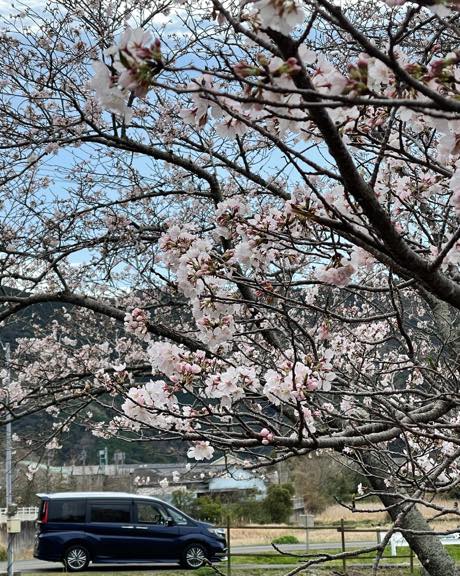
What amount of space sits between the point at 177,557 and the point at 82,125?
34.4ft

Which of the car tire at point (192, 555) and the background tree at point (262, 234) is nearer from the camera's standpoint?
the background tree at point (262, 234)

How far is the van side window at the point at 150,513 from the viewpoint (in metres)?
14.1

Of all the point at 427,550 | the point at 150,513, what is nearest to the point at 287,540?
the point at 150,513

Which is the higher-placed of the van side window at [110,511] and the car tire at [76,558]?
the van side window at [110,511]

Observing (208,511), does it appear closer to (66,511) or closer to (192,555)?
(192,555)

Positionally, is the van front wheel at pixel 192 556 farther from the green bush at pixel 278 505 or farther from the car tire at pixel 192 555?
the green bush at pixel 278 505

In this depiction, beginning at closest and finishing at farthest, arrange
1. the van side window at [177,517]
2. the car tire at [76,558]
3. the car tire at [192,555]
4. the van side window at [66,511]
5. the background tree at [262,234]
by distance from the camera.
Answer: the background tree at [262,234]
the car tire at [76,558]
the van side window at [66,511]
the car tire at [192,555]
the van side window at [177,517]

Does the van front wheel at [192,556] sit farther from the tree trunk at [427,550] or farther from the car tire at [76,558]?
the tree trunk at [427,550]

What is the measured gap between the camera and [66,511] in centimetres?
1361

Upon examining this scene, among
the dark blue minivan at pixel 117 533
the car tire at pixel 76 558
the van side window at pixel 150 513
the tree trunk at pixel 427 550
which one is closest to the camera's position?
the tree trunk at pixel 427 550

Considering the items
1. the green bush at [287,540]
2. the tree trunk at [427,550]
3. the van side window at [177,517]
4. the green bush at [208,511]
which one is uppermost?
the green bush at [208,511]

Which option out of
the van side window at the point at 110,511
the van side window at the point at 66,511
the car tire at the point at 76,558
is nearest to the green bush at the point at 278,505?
the van side window at the point at 110,511

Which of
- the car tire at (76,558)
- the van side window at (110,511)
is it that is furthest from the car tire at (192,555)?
the car tire at (76,558)

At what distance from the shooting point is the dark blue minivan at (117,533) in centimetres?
1327
